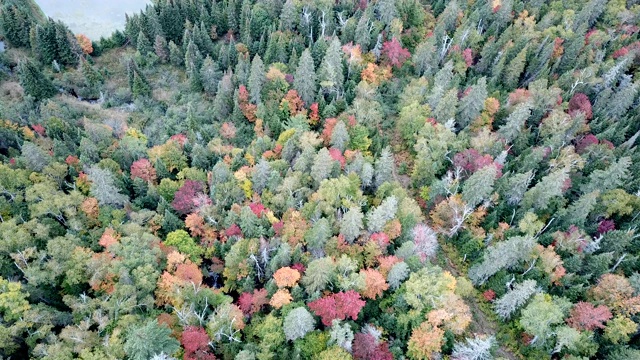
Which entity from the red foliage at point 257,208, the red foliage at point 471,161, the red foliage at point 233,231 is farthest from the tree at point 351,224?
the red foliage at point 471,161

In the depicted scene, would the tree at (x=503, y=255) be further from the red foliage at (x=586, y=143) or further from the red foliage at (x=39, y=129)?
the red foliage at (x=39, y=129)

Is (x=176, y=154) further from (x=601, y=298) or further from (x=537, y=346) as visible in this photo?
(x=601, y=298)

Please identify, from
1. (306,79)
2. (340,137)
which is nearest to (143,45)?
(306,79)

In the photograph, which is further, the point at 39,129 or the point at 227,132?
the point at 227,132

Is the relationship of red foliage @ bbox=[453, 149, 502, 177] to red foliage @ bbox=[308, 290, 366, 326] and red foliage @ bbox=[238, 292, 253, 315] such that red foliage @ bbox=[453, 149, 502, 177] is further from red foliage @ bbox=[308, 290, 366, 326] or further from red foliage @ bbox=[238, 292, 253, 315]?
red foliage @ bbox=[238, 292, 253, 315]

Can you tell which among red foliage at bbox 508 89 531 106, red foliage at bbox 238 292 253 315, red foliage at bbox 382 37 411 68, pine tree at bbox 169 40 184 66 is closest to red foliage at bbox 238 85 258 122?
pine tree at bbox 169 40 184 66

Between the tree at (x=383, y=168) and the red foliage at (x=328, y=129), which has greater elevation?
the red foliage at (x=328, y=129)

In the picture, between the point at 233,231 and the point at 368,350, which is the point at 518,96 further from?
the point at 233,231
